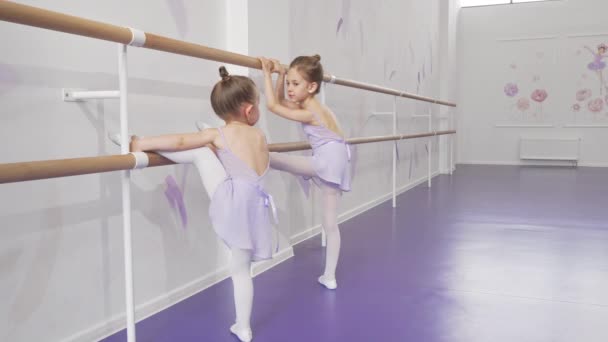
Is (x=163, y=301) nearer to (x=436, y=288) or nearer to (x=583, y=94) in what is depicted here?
(x=436, y=288)

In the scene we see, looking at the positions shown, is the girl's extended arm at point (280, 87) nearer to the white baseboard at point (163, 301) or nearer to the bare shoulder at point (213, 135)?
the bare shoulder at point (213, 135)

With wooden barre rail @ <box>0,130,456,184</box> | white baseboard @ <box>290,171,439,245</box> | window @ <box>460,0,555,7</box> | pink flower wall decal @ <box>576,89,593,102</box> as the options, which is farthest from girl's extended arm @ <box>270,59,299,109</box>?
window @ <box>460,0,555,7</box>

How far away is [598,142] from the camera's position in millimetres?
7281

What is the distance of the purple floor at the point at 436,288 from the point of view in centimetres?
162

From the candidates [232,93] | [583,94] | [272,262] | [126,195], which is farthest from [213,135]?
[583,94]

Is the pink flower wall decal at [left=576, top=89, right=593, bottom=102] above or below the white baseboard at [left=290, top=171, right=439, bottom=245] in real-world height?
above

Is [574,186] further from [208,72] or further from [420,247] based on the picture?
[208,72]

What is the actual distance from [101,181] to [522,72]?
723cm

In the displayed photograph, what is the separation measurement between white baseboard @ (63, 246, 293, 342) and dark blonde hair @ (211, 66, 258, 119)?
710mm

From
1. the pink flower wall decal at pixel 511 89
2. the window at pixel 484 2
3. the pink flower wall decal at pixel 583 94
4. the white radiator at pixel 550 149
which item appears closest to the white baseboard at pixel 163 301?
the white radiator at pixel 550 149

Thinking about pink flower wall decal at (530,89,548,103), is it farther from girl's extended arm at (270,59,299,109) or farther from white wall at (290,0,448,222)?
girl's extended arm at (270,59,299,109)

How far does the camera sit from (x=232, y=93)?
1.51 meters

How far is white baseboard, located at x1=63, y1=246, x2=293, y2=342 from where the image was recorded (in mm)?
1535

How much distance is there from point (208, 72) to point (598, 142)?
22.4ft
